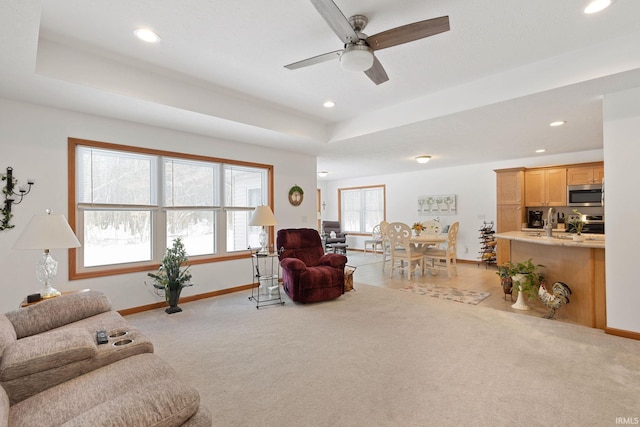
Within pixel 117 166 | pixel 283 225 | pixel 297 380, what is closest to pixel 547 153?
pixel 283 225

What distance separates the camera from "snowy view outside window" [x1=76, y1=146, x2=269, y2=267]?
365 cm

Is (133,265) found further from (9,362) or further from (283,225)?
(9,362)

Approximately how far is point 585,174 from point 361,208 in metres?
5.63

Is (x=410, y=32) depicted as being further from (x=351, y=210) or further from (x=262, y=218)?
(x=351, y=210)

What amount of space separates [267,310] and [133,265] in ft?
6.01

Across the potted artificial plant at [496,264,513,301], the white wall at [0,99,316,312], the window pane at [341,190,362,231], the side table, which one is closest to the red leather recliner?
the side table

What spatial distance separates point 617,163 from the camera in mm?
2979

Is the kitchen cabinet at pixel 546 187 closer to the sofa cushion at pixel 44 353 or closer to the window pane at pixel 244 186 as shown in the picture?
the window pane at pixel 244 186

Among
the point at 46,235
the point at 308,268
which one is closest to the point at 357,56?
the point at 46,235

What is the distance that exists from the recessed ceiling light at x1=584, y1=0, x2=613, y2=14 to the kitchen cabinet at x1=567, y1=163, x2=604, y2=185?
4.67m

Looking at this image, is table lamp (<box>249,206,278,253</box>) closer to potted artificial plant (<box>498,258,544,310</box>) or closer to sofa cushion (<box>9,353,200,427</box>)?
sofa cushion (<box>9,353,200,427</box>)

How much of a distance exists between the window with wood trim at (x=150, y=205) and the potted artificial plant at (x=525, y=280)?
12.4 ft

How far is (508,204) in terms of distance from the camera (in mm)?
6465

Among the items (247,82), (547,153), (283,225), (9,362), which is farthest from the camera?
(547,153)
